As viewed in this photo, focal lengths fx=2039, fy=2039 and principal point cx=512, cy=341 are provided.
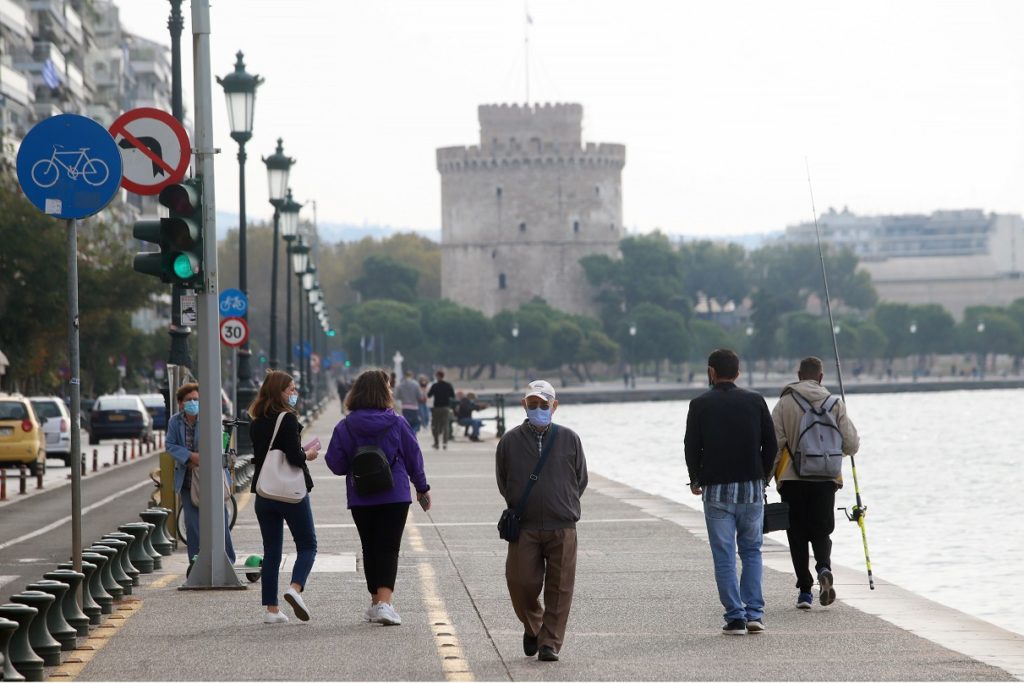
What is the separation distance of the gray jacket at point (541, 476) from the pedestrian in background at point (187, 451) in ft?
14.1

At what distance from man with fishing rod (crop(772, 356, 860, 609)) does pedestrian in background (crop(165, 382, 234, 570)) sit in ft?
12.9

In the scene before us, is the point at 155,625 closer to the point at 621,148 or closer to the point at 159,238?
the point at 159,238

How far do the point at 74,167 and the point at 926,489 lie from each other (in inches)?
1278

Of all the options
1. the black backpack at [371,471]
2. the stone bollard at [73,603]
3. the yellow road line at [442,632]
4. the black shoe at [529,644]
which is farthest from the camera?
the black backpack at [371,471]

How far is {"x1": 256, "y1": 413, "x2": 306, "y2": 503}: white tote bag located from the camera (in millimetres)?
11359

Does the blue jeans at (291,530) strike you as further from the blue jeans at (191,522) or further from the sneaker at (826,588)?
the sneaker at (826,588)

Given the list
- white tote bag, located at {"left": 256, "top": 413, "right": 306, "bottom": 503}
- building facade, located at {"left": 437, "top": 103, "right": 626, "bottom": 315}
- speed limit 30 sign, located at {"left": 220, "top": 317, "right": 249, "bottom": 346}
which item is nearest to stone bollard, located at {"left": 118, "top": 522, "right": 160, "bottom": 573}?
white tote bag, located at {"left": 256, "top": 413, "right": 306, "bottom": 503}

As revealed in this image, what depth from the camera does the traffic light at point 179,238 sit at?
1238cm

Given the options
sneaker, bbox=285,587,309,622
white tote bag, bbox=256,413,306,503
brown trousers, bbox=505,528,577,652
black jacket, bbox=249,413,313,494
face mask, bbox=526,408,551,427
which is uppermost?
face mask, bbox=526,408,551,427

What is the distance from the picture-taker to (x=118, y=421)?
154 ft

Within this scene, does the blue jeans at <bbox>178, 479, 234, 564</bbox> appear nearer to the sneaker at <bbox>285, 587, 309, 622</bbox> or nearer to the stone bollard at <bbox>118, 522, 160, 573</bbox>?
the stone bollard at <bbox>118, 522, 160, 573</bbox>

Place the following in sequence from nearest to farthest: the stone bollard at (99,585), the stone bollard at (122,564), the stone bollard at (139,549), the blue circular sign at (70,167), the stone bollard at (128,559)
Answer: the blue circular sign at (70,167), the stone bollard at (99,585), the stone bollard at (122,564), the stone bollard at (128,559), the stone bollard at (139,549)

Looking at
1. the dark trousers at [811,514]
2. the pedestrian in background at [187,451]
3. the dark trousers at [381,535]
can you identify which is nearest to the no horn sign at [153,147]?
the pedestrian in background at [187,451]

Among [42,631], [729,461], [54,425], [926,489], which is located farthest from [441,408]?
[42,631]
